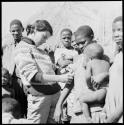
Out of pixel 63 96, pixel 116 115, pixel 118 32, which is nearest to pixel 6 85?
pixel 63 96

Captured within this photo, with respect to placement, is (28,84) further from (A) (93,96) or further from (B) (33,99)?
(A) (93,96)

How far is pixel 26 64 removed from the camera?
3.87 meters

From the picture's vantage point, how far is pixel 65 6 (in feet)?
86.1

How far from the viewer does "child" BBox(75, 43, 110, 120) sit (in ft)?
10.9

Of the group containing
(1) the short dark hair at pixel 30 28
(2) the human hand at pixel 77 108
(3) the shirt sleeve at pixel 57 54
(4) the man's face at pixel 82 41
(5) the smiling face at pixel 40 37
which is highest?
(1) the short dark hair at pixel 30 28

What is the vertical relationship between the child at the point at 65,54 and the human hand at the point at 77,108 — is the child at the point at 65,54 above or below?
above

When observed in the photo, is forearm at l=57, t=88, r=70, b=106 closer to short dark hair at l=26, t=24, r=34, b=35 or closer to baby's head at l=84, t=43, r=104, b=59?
baby's head at l=84, t=43, r=104, b=59

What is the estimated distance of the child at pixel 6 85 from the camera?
14.4 feet

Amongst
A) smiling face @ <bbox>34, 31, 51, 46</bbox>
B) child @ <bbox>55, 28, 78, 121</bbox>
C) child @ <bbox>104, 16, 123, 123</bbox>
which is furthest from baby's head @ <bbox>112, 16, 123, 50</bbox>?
child @ <bbox>55, 28, 78, 121</bbox>

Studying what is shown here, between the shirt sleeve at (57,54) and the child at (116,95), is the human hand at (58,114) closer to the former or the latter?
the child at (116,95)

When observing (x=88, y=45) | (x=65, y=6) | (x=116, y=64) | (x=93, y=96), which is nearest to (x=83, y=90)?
(x=93, y=96)

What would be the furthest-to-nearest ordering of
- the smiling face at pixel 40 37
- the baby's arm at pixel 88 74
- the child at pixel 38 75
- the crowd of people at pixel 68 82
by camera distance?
the smiling face at pixel 40 37 → the child at pixel 38 75 → the baby's arm at pixel 88 74 → the crowd of people at pixel 68 82

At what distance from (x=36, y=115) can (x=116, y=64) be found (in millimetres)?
1485

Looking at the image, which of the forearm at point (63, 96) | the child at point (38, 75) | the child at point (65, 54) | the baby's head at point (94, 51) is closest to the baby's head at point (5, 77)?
the child at point (38, 75)
